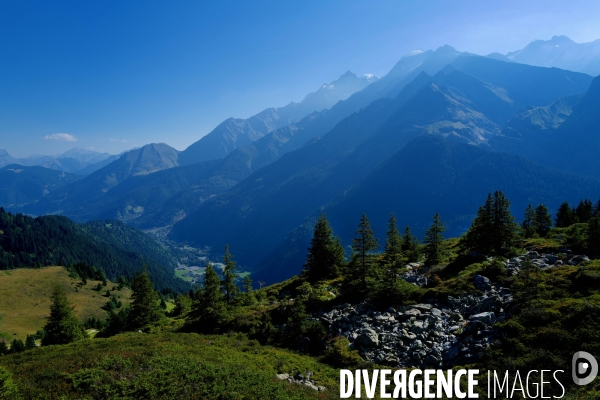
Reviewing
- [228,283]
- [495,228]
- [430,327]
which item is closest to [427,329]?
[430,327]

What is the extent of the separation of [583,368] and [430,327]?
11605 millimetres

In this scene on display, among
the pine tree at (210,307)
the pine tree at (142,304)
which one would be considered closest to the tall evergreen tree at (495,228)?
the pine tree at (210,307)

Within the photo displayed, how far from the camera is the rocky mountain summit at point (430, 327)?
85.9 feet

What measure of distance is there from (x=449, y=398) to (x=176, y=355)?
2324 centimetres

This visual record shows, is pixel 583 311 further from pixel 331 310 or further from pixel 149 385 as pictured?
pixel 149 385

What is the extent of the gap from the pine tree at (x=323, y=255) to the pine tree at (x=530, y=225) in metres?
37.2

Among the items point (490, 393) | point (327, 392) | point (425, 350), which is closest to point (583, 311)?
point (490, 393)

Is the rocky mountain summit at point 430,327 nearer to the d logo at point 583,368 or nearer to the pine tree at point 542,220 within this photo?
the d logo at point 583,368

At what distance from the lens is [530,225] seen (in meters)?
71.4

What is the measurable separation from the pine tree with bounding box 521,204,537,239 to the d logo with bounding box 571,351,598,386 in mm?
41622

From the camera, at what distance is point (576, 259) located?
121 ft

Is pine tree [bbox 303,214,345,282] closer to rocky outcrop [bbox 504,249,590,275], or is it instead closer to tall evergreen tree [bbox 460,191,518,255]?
tall evergreen tree [bbox 460,191,518,255]

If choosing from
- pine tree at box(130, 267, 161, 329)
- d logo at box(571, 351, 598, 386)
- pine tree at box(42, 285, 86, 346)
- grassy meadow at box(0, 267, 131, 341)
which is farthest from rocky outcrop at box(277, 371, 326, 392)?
grassy meadow at box(0, 267, 131, 341)

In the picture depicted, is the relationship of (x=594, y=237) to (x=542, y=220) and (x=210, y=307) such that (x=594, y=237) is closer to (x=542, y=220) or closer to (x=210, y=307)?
(x=542, y=220)
